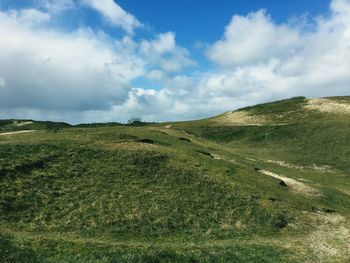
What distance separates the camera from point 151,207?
39781 millimetres

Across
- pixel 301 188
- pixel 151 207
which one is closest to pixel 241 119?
pixel 301 188

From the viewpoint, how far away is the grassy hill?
30.2 meters

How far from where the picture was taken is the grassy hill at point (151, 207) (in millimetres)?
30172

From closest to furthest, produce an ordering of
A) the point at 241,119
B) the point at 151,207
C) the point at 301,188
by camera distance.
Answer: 1. the point at 151,207
2. the point at 301,188
3. the point at 241,119

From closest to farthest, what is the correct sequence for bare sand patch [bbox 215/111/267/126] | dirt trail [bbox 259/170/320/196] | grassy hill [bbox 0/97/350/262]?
grassy hill [bbox 0/97/350/262] → dirt trail [bbox 259/170/320/196] → bare sand patch [bbox 215/111/267/126]

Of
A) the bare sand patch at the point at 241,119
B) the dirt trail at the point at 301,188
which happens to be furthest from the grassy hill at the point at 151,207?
the bare sand patch at the point at 241,119

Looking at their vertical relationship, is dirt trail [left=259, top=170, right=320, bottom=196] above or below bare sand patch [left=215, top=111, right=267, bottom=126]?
below

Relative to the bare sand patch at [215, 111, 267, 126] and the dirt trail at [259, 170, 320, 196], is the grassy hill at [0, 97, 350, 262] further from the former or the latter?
the bare sand patch at [215, 111, 267, 126]

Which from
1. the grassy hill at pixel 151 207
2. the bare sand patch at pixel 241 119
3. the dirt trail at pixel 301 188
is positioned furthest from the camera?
the bare sand patch at pixel 241 119

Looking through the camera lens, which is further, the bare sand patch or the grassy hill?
the bare sand patch

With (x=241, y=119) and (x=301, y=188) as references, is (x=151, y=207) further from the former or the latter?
(x=241, y=119)

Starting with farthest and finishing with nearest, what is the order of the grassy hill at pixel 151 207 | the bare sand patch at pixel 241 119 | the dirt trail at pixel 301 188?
the bare sand patch at pixel 241 119 < the dirt trail at pixel 301 188 < the grassy hill at pixel 151 207

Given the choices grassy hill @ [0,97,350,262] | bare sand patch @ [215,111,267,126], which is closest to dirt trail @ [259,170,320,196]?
grassy hill @ [0,97,350,262]

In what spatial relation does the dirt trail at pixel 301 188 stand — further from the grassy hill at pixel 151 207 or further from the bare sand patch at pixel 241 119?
the bare sand patch at pixel 241 119
